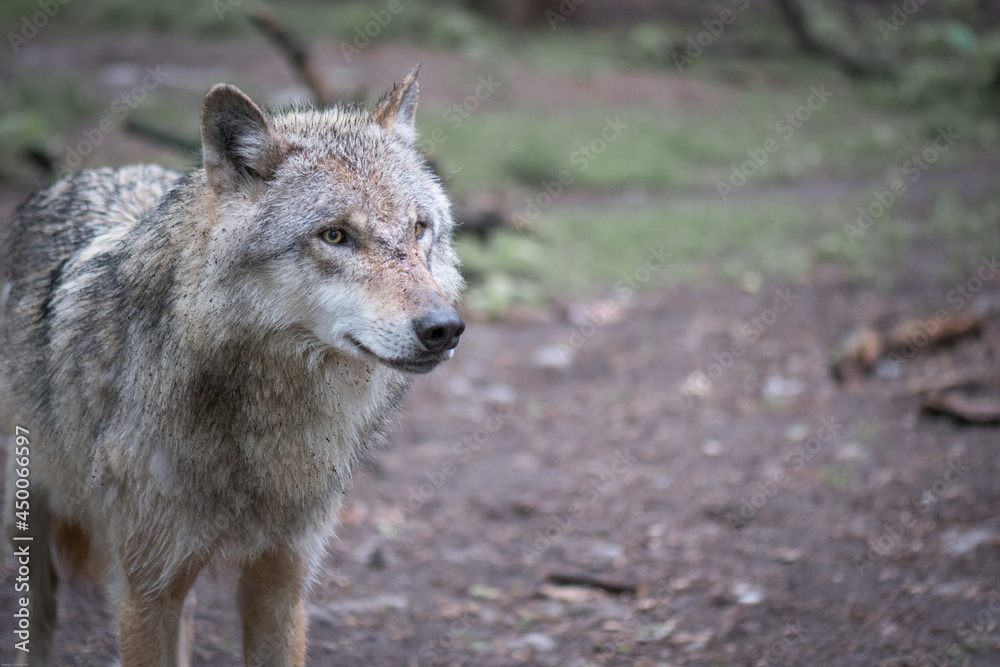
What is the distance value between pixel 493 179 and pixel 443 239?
7.59m

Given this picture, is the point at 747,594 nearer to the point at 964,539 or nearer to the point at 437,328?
the point at 964,539

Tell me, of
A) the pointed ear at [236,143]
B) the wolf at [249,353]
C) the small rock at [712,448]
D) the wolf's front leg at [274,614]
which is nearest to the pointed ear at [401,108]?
the wolf at [249,353]

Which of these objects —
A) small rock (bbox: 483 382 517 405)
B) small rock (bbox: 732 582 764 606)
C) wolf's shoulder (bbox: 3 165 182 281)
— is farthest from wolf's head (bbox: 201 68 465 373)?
small rock (bbox: 483 382 517 405)

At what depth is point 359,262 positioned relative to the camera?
2.69 metres

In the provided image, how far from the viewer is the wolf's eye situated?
2719 mm

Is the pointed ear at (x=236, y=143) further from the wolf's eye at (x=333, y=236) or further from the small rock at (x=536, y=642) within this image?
the small rock at (x=536, y=642)

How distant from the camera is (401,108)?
3.25m

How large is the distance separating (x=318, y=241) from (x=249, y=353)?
0.40 meters

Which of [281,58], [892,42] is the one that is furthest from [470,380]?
[892,42]

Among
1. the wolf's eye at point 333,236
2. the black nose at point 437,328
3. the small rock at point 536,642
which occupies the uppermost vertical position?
the wolf's eye at point 333,236

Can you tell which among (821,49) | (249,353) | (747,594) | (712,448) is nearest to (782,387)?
(712,448)

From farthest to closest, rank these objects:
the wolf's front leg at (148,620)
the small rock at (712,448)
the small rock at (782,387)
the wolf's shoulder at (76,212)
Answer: the small rock at (782,387) < the small rock at (712,448) < the wolf's shoulder at (76,212) < the wolf's front leg at (148,620)

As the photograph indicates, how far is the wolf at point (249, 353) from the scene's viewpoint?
8.82 feet

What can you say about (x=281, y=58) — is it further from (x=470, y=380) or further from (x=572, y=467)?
(x=572, y=467)
